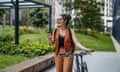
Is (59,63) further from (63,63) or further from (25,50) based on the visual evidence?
(25,50)

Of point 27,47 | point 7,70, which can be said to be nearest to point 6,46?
point 27,47

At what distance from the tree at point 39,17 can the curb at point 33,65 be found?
3066cm

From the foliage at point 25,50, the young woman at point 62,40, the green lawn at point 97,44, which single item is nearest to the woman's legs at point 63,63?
the young woman at point 62,40

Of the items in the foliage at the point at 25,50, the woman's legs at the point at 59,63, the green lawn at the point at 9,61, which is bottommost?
the green lawn at the point at 9,61

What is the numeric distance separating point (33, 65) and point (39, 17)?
3418 centimetres

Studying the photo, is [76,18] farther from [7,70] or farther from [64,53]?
[64,53]

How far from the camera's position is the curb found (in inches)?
387

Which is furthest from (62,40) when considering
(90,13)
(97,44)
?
(90,13)

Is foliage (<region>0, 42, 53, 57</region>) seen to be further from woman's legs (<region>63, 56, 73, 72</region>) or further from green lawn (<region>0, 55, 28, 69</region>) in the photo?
woman's legs (<region>63, 56, 73, 72</region>)

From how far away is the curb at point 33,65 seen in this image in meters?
9.84

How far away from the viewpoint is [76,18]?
135 ft

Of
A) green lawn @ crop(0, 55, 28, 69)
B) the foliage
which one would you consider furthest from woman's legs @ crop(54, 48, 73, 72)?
the foliage

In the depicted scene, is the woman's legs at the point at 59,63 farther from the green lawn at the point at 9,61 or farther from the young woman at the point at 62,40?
the green lawn at the point at 9,61

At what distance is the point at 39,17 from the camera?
44.8 metres
